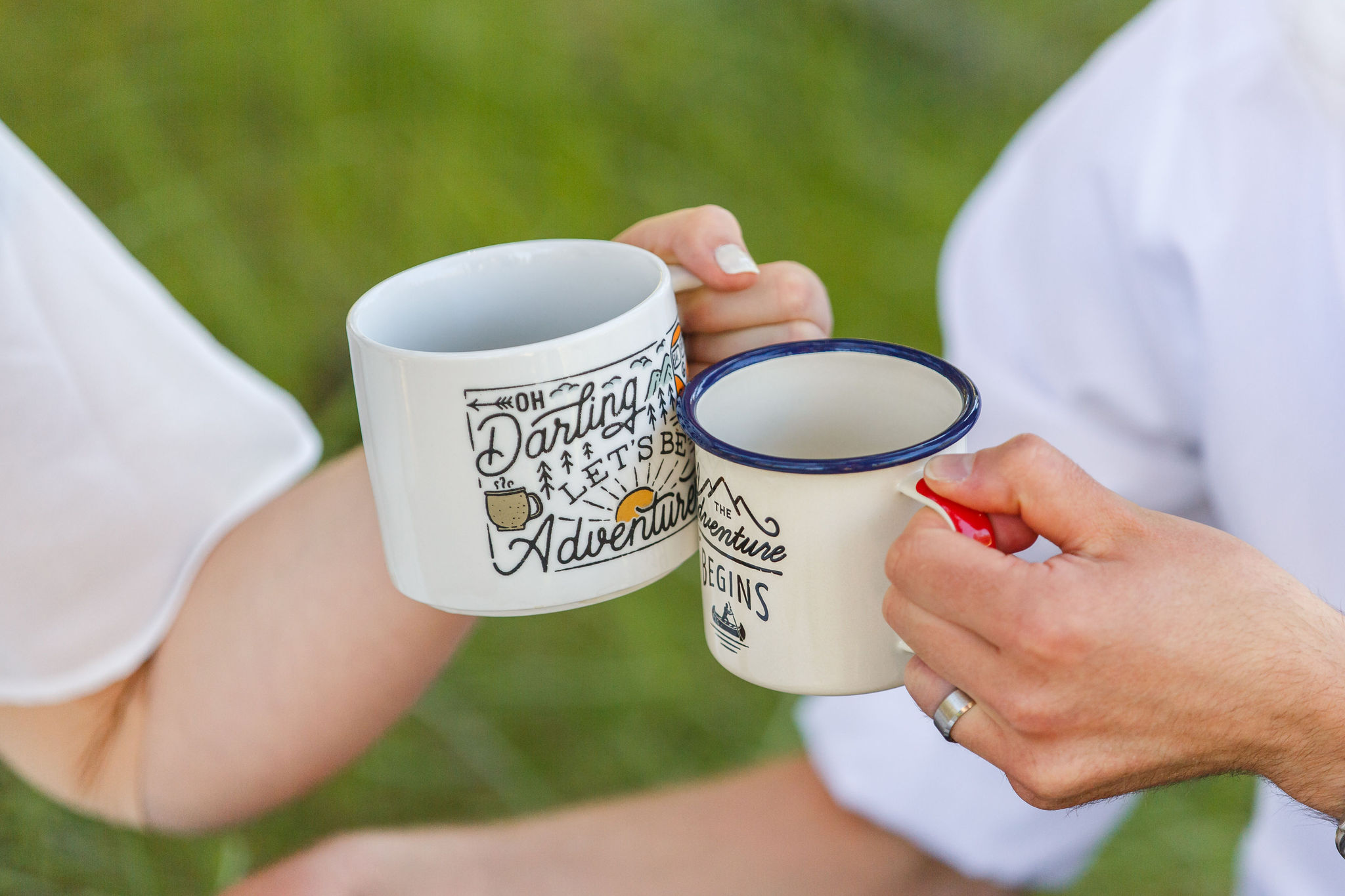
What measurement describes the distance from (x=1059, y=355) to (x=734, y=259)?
1.33 feet

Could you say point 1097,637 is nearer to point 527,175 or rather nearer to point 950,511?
point 950,511

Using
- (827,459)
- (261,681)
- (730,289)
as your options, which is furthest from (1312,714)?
(261,681)

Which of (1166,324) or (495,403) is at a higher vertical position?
(495,403)

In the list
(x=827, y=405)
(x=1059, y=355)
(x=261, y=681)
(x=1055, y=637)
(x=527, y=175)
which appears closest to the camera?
(x=1055, y=637)

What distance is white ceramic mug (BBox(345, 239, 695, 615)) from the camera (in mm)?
475

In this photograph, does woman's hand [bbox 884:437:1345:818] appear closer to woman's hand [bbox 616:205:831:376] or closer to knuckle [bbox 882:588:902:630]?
knuckle [bbox 882:588:902:630]

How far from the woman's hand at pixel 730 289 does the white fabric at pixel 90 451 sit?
0.38 m

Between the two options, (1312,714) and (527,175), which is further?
(527,175)

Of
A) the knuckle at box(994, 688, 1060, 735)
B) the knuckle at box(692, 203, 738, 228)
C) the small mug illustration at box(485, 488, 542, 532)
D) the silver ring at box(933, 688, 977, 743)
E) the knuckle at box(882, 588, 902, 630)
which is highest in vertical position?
the knuckle at box(692, 203, 738, 228)

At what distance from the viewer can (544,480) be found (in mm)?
488

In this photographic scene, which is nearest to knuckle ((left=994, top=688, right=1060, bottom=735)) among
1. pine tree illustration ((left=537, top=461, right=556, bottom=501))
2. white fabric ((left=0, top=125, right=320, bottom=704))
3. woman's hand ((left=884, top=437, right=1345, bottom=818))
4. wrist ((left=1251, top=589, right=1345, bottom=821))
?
woman's hand ((left=884, top=437, right=1345, bottom=818))

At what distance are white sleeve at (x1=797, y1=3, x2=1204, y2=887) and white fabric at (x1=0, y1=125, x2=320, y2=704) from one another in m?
0.55

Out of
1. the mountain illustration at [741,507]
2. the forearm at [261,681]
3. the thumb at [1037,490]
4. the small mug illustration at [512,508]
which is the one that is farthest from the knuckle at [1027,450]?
the forearm at [261,681]

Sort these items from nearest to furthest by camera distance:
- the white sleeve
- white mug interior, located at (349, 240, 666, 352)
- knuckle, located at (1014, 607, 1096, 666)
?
knuckle, located at (1014, 607, 1096, 666)
white mug interior, located at (349, 240, 666, 352)
the white sleeve
